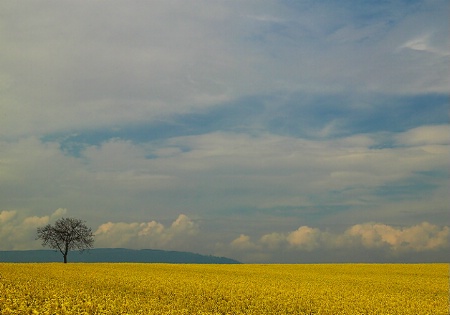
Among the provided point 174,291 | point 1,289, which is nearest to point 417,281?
point 174,291

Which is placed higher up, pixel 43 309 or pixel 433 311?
pixel 43 309

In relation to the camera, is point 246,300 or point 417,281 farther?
point 417,281

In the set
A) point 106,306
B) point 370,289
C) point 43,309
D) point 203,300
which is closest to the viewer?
point 43,309

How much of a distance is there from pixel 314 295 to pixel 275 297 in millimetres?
→ 3917

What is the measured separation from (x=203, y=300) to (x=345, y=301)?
410 inches

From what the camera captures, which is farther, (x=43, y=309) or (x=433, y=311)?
(x=433, y=311)

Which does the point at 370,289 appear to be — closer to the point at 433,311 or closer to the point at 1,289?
the point at 433,311

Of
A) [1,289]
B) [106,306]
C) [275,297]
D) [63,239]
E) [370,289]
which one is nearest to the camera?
[106,306]

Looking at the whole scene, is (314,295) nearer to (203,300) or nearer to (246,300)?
(246,300)

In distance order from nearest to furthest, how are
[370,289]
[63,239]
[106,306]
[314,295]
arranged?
Result: [106,306] < [314,295] < [370,289] < [63,239]

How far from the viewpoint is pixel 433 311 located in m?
29.9

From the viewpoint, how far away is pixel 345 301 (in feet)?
105

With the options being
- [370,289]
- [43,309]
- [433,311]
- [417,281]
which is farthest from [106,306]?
[417,281]

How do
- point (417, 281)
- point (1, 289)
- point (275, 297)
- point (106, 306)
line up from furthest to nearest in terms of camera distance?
point (417, 281)
point (275, 297)
point (1, 289)
point (106, 306)
